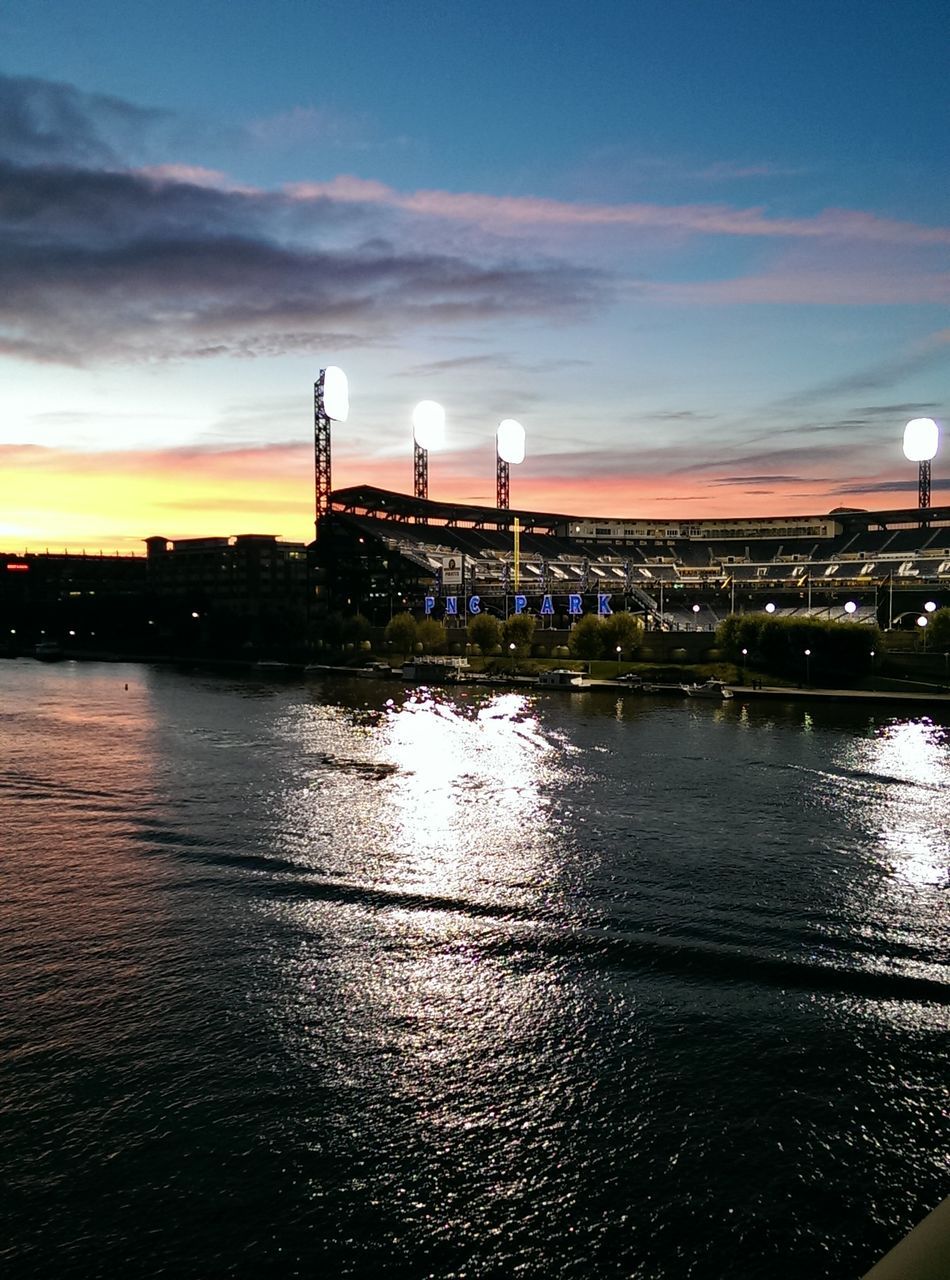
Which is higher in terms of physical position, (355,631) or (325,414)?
(325,414)

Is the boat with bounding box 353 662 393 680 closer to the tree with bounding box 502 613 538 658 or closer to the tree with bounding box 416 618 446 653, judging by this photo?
the tree with bounding box 416 618 446 653

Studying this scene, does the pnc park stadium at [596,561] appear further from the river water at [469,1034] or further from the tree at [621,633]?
the river water at [469,1034]

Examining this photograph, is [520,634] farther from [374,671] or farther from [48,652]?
[48,652]

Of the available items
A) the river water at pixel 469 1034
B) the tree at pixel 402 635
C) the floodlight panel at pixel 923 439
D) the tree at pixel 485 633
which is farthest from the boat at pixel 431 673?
the floodlight panel at pixel 923 439

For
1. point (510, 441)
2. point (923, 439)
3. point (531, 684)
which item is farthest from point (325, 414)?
point (923, 439)

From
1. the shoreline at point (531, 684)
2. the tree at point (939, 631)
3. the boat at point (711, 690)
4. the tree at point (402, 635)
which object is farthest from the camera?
the tree at point (402, 635)

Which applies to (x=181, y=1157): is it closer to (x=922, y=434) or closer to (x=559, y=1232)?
(x=559, y=1232)
